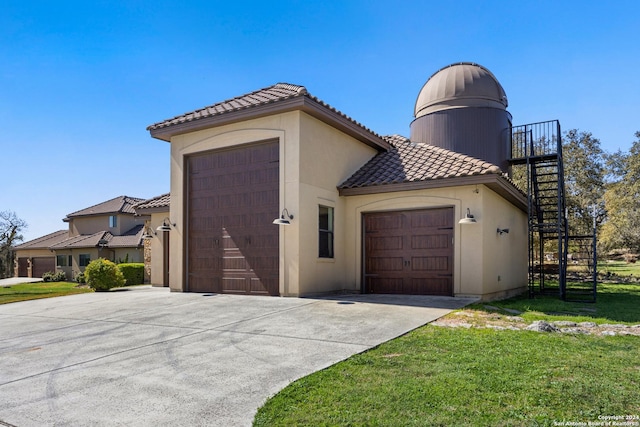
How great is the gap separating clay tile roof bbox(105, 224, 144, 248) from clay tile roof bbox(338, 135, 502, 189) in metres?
27.1

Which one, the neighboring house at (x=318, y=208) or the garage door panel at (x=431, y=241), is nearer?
the neighboring house at (x=318, y=208)

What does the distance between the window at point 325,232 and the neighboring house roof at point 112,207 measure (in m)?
31.1

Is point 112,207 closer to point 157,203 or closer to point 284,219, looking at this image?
point 157,203

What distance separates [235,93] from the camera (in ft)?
47.0

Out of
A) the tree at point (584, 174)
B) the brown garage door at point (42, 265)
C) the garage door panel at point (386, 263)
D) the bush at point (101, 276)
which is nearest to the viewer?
the garage door panel at point (386, 263)

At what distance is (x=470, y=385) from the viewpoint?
4.42m

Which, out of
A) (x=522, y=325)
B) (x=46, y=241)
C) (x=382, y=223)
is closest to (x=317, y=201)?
(x=382, y=223)

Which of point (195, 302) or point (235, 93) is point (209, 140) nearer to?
point (235, 93)

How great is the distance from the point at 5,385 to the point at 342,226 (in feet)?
32.2

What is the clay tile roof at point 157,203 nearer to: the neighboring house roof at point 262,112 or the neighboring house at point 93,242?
the neighboring house roof at point 262,112

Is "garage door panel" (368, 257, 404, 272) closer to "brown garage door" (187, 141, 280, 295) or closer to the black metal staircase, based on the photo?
"brown garage door" (187, 141, 280, 295)

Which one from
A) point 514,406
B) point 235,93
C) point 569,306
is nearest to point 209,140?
point 235,93

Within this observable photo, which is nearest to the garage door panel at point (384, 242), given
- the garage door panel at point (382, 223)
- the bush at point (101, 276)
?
the garage door panel at point (382, 223)

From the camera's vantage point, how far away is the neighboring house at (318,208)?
12008 millimetres
